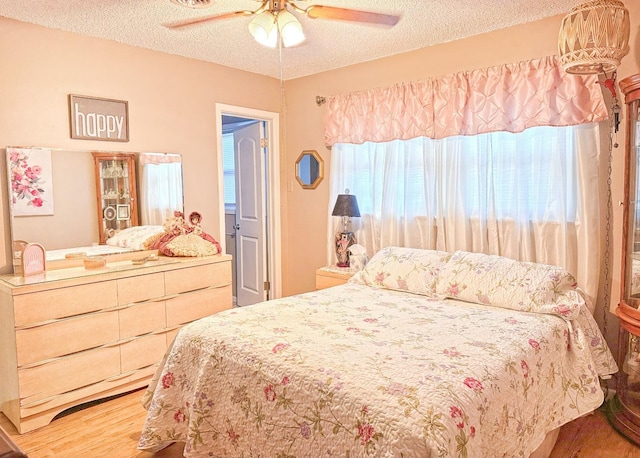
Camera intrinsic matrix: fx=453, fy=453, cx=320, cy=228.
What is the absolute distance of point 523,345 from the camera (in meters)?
2.00

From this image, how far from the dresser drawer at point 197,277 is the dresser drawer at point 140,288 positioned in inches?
2.4

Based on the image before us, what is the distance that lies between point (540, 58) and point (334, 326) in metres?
2.16

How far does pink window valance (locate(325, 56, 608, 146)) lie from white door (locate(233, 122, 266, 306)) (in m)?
0.88

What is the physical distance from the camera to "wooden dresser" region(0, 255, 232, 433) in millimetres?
2520

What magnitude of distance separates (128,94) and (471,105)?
249 cm

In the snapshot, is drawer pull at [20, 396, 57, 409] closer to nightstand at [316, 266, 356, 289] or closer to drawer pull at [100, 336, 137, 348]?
drawer pull at [100, 336, 137, 348]

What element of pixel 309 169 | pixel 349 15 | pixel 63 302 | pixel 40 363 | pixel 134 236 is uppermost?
pixel 349 15

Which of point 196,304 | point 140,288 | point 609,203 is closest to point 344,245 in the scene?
point 196,304

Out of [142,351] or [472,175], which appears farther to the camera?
[472,175]

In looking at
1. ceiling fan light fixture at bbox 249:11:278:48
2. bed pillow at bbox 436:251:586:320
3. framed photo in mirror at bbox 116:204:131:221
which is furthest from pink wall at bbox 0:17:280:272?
bed pillow at bbox 436:251:586:320

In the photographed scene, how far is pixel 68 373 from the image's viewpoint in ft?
8.76

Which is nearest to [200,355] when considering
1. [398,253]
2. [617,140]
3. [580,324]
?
[398,253]

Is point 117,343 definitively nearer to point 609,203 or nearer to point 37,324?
point 37,324

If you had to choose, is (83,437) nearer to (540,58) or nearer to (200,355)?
(200,355)
